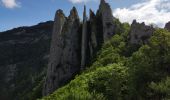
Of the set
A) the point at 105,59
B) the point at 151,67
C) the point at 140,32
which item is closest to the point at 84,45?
the point at 105,59

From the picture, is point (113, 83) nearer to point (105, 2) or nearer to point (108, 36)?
point (108, 36)

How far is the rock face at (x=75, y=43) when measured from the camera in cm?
12162

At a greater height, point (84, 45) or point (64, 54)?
point (84, 45)

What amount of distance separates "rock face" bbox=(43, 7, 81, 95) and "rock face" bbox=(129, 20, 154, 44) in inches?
904

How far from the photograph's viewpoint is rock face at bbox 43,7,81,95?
4756 inches

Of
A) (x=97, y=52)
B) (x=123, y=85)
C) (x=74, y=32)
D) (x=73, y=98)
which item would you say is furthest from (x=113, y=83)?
(x=74, y=32)

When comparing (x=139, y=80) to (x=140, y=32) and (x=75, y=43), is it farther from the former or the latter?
(x=75, y=43)

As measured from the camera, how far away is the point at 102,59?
10675 centimetres

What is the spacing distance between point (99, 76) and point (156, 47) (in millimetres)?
14583

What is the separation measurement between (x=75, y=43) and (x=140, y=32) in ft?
90.1

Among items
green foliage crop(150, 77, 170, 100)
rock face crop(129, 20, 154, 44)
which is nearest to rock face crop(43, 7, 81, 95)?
rock face crop(129, 20, 154, 44)

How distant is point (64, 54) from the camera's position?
124 metres

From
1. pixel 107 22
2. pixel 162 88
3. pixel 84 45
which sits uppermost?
pixel 107 22

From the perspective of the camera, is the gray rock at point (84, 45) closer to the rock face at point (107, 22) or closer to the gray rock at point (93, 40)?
the gray rock at point (93, 40)
